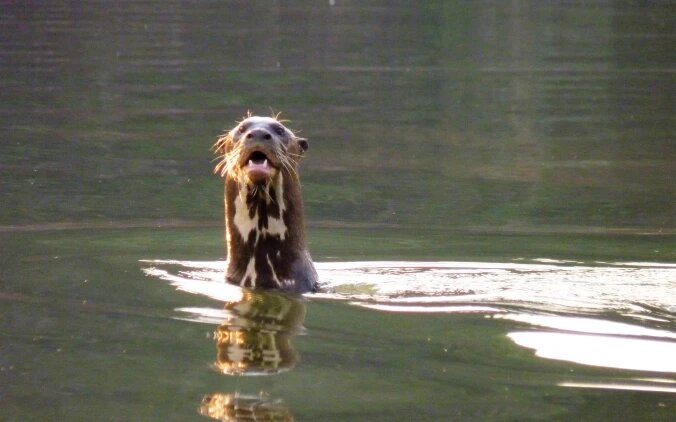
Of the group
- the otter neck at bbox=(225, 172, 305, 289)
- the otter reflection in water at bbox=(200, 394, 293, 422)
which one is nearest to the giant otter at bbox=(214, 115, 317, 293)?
the otter neck at bbox=(225, 172, 305, 289)

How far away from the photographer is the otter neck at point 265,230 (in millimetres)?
8914

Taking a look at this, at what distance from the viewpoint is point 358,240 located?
1108cm

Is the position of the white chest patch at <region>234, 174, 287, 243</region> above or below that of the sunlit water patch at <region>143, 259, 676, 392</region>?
above

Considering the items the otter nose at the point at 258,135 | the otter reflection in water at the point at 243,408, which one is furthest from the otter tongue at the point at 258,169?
the otter reflection in water at the point at 243,408

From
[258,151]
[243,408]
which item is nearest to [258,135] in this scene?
[258,151]

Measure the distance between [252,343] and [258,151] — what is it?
1350 millimetres

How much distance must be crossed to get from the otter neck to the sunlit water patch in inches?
7.0

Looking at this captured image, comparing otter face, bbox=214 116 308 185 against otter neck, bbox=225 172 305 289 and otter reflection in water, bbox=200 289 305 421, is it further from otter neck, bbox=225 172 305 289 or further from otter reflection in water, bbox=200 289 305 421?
otter reflection in water, bbox=200 289 305 421

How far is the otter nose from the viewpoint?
28.0ft

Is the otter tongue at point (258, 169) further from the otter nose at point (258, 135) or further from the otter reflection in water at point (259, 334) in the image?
the otter reflection in water at point (259, 334)

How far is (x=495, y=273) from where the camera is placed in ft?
32.1

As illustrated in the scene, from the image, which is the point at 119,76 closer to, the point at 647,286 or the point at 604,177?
the point at 604,177

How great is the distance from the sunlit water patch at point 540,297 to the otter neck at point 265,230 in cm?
18

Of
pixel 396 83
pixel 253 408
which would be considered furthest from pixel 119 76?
pixel 253 408
